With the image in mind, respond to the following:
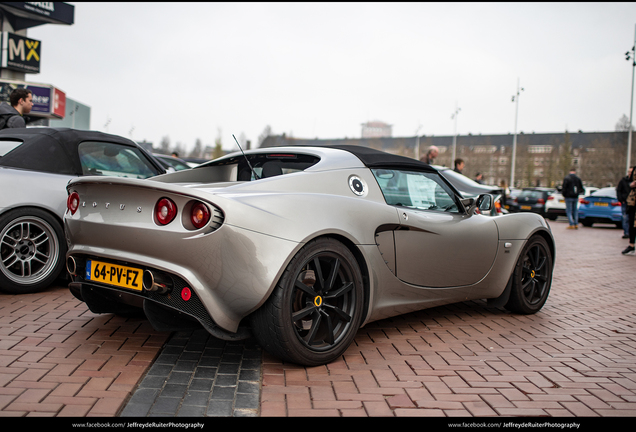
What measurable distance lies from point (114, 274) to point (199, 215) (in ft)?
2.26

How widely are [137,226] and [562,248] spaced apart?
10358 mm

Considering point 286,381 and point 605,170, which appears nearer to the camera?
point 286,381

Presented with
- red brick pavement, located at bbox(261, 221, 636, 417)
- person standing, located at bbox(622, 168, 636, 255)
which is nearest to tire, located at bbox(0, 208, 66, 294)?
red brick pavement, located at bbox(261, 221, 636, 417)

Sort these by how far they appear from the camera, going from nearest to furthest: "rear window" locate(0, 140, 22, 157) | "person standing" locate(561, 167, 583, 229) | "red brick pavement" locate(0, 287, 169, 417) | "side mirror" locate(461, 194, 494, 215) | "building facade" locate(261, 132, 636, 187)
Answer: "red brick pavement" locate(0, 287, 169, 417) < "side mirror" locate(461, 194, 494, 215) < "rear window" locate(0, 140, 22, 157) < "person standing" locate(561, 167, 583, 229) < "building facade" locate(261, 132, 636, 187)

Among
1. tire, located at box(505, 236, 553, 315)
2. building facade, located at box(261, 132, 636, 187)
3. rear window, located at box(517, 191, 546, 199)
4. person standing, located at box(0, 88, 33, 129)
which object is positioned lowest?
tire, located at box(505, 236, 553, 315)

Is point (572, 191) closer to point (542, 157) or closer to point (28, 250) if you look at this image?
point (28, 250)

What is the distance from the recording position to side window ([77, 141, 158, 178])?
5207mm

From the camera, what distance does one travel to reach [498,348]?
3.78 m

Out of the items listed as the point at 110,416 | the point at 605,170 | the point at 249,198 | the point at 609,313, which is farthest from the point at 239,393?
the point at 605,170

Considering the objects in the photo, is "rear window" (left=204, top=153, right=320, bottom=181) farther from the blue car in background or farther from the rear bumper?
the blue car in background

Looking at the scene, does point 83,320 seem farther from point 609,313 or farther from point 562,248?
point 562,248

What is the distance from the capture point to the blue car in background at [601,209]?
59.3 feet

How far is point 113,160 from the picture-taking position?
544 cm

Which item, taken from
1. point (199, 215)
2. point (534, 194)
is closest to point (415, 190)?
point (199, 215)
